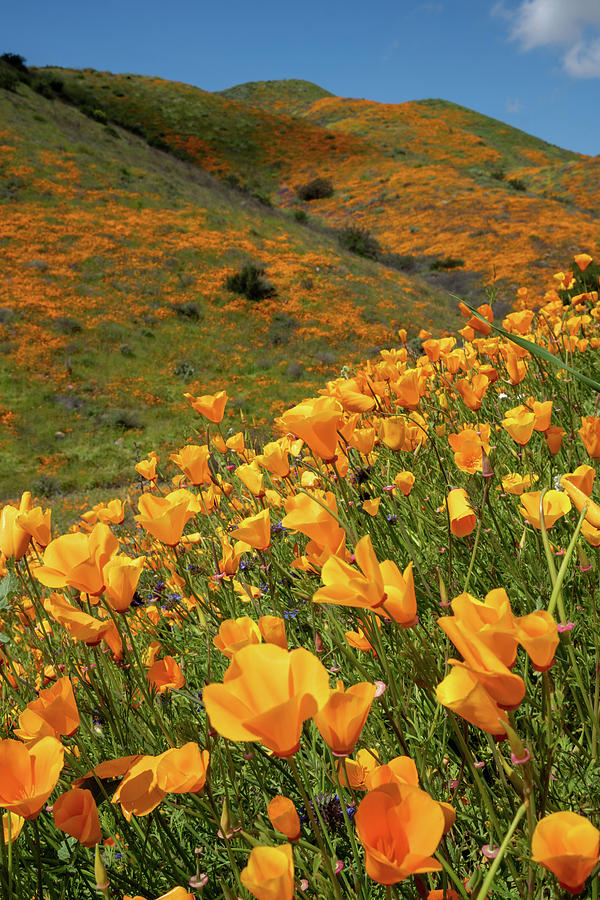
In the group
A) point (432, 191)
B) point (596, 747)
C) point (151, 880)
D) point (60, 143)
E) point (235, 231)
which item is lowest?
point (151, 880)

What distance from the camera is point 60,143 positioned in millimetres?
21828

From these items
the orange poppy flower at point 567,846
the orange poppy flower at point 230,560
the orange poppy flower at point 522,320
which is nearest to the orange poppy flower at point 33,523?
the orange poppy flower at point 230,560

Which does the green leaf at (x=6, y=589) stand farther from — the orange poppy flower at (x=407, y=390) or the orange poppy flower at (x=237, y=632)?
the orange poppy flower at (x=407, y=390)

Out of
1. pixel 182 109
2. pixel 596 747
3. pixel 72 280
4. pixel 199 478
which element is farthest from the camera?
pixel 182 109

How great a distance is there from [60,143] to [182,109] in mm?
20404

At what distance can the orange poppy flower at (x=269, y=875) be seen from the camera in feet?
1.63

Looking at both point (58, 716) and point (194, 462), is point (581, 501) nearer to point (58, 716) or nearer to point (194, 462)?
point (58, 716)

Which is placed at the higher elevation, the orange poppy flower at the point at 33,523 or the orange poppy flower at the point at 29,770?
the orange poppy flower at the point at 33,523

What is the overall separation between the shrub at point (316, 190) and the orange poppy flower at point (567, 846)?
35736 mm

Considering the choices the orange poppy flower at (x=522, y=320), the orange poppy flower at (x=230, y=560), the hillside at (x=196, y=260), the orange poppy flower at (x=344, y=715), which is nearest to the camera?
the orange poppy flower at (x=344, y=715)

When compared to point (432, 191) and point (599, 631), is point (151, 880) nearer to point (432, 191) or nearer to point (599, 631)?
point (599, 631)

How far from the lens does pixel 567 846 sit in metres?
0.44

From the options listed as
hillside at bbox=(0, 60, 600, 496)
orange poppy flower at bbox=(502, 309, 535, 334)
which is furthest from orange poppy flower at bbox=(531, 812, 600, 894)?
hillside at bbox=(0, 60, 600, 496)

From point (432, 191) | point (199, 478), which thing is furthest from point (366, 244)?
point (199, 478)
